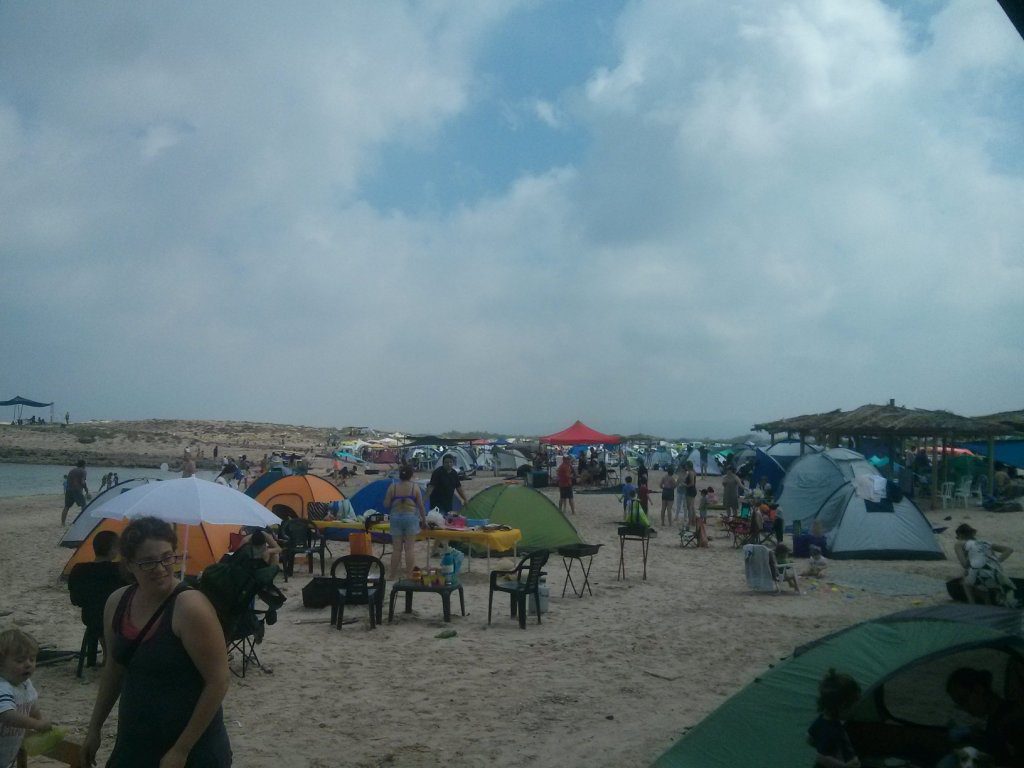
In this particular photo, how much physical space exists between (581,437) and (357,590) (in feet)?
60.4

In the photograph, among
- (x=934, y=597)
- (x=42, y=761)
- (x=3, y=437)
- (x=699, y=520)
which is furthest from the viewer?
(x=3, y=437)

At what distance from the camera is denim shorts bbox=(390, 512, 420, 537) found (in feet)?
34.5

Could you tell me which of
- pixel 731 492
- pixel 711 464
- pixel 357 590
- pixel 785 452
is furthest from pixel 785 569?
pixel 711 464

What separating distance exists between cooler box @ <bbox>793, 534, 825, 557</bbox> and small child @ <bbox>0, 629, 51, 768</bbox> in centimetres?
1189

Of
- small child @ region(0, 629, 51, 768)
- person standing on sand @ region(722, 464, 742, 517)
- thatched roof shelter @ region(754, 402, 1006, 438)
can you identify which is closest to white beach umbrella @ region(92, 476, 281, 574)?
small child @ region(0, 629, 51, 768)

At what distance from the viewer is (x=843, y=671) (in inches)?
176

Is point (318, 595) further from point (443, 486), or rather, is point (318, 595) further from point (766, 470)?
point (766, 470)

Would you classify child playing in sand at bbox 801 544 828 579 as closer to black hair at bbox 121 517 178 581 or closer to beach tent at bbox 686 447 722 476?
black hair at bbox 121 517 178 581

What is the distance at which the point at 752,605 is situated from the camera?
32.8 ft

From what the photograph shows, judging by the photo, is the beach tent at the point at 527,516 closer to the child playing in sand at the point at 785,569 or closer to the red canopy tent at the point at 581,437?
the child playing in sand at the point at 785,569

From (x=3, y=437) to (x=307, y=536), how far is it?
256 feet

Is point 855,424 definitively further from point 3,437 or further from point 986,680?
point 3,437

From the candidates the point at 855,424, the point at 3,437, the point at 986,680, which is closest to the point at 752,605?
the point at 986,680

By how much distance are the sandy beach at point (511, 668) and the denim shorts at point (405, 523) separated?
3.06 ft
